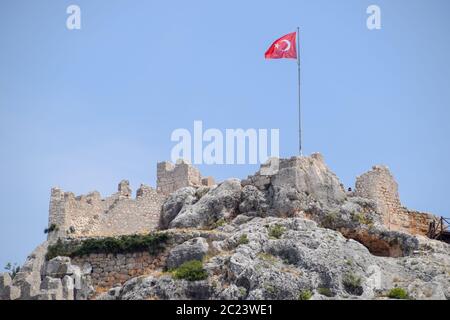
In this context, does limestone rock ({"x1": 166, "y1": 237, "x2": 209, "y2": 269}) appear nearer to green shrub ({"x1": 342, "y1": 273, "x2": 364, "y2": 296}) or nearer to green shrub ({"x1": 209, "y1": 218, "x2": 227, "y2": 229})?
green shrub ({"x1": 209, "y1": 218, "x2": 227, "y2": 229})

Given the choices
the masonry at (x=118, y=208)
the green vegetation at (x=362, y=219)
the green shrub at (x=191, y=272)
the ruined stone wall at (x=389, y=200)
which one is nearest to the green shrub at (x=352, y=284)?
the green shrub at (x=191, y=272)

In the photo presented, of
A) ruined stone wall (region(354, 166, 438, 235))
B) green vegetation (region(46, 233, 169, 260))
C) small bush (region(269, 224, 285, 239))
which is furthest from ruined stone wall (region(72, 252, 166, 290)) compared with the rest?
ruined stone wall (region(354, 166, 438, 235))

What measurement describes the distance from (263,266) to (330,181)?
825 cm

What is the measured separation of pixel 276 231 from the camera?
193ft

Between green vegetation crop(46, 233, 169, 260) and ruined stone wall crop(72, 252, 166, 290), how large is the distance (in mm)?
221

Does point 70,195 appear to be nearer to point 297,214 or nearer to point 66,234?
point 66,234

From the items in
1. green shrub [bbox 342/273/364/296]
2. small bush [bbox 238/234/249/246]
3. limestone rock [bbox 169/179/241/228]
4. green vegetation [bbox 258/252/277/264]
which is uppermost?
limestone rock [bbox 169/179/241/228]

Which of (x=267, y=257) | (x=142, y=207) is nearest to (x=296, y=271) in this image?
(x=267, y=257)

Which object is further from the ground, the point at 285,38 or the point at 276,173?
the point at 285,38

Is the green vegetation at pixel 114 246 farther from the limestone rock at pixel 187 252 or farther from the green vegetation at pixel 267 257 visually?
the green vegetation at pixel 267 257

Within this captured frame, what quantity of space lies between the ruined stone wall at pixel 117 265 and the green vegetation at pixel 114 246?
221 mm

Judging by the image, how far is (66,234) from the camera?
62.5 metres

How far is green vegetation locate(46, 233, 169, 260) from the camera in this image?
60031mm
